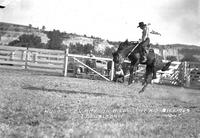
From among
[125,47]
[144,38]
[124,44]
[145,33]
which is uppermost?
[145,33]

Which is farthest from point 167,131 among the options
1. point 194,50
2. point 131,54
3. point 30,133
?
point 194,50

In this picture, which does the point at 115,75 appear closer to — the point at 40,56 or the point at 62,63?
the point at 62,63

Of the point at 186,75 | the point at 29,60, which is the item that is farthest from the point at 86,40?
the point at 29,60

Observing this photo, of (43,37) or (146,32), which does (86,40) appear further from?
(146,32)

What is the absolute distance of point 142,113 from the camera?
8.23 meters

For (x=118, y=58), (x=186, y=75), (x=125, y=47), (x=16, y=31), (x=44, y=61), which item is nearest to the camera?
(x=118, y=58)

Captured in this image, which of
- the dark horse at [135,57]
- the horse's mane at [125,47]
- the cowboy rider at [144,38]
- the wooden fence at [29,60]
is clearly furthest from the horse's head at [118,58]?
the wooden fence at [29,60]

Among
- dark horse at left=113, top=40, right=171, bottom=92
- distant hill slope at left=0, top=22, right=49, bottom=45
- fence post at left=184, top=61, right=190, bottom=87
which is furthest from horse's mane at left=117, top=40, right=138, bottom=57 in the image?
distant hill slope at left=0, top=22, right=49, bottom=45

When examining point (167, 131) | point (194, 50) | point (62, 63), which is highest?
point (194, 50)

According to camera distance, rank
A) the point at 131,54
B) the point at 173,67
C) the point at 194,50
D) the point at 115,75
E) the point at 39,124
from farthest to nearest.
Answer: the point at 194,50
the point at 173,67
the point at 115,75
the point at 131,54
the point at 39,124

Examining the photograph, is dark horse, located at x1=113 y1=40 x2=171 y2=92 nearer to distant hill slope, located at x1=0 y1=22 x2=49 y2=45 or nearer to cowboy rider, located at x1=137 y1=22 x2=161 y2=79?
cowboy rider, located at x1=137 y1=22 x2=161 y2=79

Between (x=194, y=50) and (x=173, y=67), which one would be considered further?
(x=194, y=50)

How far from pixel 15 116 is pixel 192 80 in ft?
82.5

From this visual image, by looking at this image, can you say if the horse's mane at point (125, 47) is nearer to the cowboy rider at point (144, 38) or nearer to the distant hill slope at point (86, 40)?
the cowboy rider at point (144, 38)
